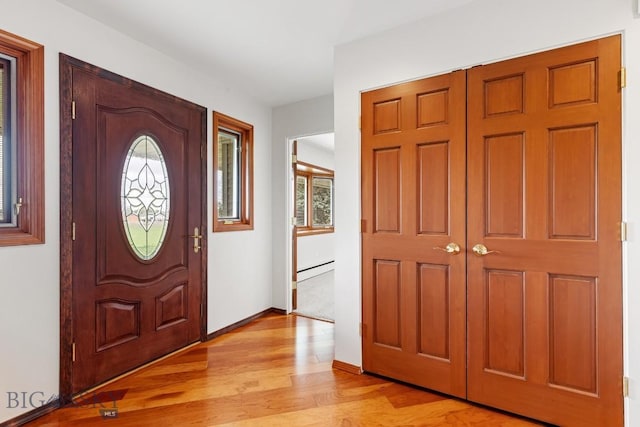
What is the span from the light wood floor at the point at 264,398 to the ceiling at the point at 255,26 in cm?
247

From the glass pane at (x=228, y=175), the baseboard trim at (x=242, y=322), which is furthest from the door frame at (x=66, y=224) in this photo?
the glass pane at (x=228, y=175)

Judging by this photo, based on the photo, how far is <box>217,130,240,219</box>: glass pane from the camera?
3.48 m

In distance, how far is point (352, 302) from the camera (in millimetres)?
2520

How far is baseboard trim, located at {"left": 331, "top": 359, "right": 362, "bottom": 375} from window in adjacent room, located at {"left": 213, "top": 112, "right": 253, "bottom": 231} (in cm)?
166

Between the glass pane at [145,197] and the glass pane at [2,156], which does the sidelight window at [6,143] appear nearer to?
the glass pane at [2,156]

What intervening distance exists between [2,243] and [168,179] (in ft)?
3.81

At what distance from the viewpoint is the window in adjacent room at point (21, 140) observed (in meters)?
1.87

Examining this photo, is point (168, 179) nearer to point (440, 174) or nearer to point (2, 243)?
point (2, 243)

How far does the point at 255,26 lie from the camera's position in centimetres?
233

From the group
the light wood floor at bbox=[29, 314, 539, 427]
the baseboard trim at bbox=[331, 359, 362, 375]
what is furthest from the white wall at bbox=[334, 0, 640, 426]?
the light wood floor at bbox=[29, 314, 539, 427]

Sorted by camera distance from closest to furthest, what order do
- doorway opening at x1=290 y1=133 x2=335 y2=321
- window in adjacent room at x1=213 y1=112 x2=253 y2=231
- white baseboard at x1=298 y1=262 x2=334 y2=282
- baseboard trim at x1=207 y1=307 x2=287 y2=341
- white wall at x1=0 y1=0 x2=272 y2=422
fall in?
white wall at x1=0 y1=0 x2=272 y2=422 < baseboard trim at x1=207 y1=307 x2=287 y2=341 < window in adjacent room at x1=213 y1=112 x2=253 y2=231 < doorway opening at x1=290 y1=133 x2=335 y2=321 < white baseboard at x1=298 y1=262 x2=334 y2=282

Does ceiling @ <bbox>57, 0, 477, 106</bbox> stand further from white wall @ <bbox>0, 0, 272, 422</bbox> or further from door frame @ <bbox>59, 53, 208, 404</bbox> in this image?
door frame @ <bbox>59, 53, 208, 404</bbox>

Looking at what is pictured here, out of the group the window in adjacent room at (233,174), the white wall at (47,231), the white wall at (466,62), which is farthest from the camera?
the window in adjacent room at (233,174)

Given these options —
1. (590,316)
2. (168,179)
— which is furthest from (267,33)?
(590,316)
